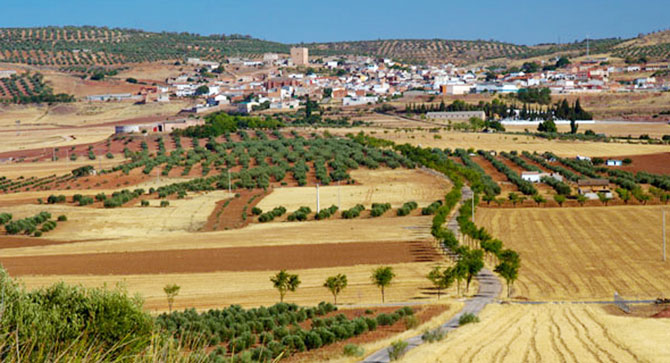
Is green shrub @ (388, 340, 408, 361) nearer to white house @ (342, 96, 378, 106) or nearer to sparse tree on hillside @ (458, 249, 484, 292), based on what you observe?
sparse tree on hillside @ (458, 249, 484, 292)

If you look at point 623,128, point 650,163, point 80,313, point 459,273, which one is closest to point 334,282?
point 459,273

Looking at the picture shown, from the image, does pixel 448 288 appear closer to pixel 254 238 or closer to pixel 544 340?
pixel 544 340

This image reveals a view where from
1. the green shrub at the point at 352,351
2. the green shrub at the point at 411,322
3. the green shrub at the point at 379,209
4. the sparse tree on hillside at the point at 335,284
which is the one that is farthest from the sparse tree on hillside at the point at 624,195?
the green shrub at the point at 352,351

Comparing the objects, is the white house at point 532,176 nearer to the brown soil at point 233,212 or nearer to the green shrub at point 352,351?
the brown soil at point 233,212

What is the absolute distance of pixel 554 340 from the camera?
76.6 feet

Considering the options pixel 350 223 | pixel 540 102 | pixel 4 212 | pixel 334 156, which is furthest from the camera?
pixel 540 102

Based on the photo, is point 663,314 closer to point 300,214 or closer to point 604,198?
point 300,214

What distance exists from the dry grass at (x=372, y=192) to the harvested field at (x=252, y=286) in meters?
19.5

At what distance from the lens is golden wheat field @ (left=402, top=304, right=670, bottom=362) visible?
71.1 ft

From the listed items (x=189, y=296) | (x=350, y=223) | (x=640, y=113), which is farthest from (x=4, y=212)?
(x=640, y=113)

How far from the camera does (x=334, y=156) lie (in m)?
81.9

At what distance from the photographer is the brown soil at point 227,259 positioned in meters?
38.8

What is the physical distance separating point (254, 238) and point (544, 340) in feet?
83.9

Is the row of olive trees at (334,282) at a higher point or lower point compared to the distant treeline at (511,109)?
lower
